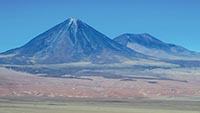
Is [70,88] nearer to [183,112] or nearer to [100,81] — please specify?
[100,81]

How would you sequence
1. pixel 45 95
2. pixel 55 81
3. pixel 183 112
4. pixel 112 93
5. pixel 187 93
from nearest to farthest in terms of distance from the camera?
pixel 183 112, pixel 45 95, pixel 112 93, pixel 187 93, pixel 55 81

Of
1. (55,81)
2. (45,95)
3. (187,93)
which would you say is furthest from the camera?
(55,81)

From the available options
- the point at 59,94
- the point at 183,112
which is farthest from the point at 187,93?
the point at 183,112

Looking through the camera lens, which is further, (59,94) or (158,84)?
(158,84)

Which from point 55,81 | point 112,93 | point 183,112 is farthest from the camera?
point 55,81

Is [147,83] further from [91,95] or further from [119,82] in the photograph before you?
[91,95]

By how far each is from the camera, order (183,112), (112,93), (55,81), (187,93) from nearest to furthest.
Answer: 1. (183,112)
2. (112,93)
3. (187,93)
4. (55,81)

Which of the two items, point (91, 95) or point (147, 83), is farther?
point (147, 83)

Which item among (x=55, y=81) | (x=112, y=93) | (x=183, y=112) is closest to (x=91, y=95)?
(x=112, y=93)
